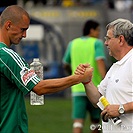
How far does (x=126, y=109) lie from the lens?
25.9 ft

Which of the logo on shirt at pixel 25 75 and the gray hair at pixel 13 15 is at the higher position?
the gray hair at pixel 13 15

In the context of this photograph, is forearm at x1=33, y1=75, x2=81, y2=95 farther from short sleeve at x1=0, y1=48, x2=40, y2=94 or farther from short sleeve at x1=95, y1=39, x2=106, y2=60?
short sleeve at x1=95, y1=39, x2=106, y2=60

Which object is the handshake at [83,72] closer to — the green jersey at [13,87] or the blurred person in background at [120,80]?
the blurred person in background at [120,80]

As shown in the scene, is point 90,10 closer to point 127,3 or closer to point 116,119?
point 127,3

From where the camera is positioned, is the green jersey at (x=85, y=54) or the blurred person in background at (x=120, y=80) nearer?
the blurred person in background at (x=120, y=80)

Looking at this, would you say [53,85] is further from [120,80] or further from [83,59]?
[83,59]

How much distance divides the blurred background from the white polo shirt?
7467 millimetres

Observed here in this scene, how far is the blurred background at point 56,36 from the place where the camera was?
60.9 feet

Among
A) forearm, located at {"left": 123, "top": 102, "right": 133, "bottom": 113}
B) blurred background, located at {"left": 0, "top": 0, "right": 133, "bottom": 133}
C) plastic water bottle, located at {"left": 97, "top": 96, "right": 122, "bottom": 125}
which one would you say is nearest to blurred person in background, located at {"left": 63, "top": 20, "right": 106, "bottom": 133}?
blurred background, located at {"left": 0, "top": 0, "right": 133, "bottom": 133}

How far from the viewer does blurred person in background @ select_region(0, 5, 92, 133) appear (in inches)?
292

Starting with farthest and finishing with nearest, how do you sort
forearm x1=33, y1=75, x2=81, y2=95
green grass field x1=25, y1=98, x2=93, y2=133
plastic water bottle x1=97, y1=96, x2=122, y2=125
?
1. green grass field x1=25, y1=98, x2=93, y2=133
2. plastic water bottle x1=97, y1=96, x2=122, y2=125
3. forearm x1=33, y1=75, x2=81, y2=95

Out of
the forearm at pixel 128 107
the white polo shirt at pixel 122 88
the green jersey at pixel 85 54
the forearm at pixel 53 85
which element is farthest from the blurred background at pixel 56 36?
the forearm at pixel 53 85

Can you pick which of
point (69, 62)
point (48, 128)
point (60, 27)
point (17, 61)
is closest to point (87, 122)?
point (48, 128)

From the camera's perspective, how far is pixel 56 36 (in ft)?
89.5
